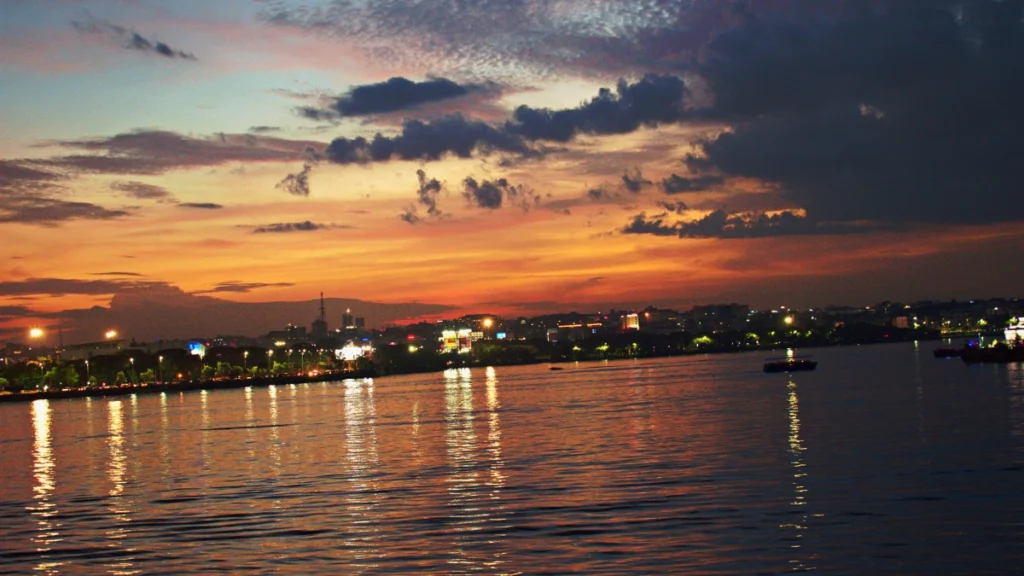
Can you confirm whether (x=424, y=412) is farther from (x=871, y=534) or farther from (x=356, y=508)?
(x=871, y=534)

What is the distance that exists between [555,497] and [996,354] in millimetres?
136636

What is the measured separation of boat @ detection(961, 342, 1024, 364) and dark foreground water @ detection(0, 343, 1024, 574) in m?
86.9

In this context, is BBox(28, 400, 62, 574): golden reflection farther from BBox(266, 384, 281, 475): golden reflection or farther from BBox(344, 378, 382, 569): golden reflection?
BBox(266, 384, 281, 475): golden reflection

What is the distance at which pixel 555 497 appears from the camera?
120 ft

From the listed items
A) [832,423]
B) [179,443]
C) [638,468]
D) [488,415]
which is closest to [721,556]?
[638,468]

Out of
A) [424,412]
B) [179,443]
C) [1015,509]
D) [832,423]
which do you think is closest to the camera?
[1015,509]

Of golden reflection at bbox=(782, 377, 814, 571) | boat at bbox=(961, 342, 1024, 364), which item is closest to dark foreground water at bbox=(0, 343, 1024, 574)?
golden reflection at bbox=(782, 377, 814, 571)

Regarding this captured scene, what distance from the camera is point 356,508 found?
120 ft

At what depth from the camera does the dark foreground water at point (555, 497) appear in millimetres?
26672

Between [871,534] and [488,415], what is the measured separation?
62462mm

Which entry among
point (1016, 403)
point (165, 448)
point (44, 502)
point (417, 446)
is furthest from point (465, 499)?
point (1016, 403)

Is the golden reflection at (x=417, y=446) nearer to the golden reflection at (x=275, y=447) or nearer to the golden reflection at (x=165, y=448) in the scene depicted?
the golden reflection at (x=275, y=447)

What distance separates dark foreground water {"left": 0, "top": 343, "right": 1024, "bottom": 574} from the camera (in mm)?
26672

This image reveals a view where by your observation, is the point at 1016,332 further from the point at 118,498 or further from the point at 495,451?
the point at 118,498
